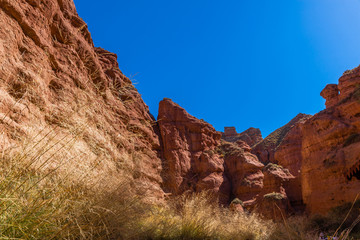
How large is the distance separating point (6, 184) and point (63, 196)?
1.83 feet

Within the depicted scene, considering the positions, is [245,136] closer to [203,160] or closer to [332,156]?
[203,160]

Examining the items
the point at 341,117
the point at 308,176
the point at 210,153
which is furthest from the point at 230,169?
the point at 341,117

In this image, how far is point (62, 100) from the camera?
25.0ft

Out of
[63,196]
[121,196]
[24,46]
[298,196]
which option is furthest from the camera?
[298,196]

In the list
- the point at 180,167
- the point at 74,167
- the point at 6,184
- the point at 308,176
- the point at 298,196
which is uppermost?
the point at 180,167

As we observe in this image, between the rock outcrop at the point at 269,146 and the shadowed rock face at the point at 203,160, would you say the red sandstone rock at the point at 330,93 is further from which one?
the shadowed rock face at the point at 203,160

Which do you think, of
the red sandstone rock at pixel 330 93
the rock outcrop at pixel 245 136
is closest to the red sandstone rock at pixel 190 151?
the red sandstone rock at pixel 330 93

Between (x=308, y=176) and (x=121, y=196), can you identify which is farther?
(x=308, y=176)

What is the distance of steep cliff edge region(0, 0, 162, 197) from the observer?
2402mm

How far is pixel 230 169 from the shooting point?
29.9m

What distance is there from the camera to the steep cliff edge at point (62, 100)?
2.40m

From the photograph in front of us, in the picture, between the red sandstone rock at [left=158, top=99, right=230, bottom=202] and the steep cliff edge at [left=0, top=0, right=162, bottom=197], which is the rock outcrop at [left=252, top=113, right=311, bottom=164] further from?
the steep cliff edge at [left=0, top=0, right=162, bottom=197]

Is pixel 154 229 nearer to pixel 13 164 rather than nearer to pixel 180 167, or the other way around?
pixel 13 164

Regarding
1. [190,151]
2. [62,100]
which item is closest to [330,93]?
[190,151]
